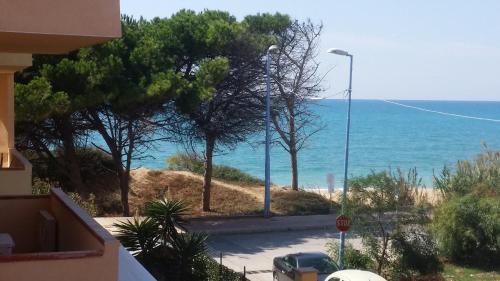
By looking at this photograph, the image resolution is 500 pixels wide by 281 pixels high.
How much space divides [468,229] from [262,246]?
252 inches

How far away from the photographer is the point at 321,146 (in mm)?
108500

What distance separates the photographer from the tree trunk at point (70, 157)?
27.5 meters

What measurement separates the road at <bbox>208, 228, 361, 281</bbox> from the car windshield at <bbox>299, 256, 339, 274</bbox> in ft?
6.43

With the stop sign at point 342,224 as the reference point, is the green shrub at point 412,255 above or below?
below

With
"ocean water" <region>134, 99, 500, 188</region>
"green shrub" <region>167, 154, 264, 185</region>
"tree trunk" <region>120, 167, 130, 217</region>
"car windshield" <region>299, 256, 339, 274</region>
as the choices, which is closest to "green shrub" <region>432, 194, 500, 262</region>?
"car windshield" <region>299, 256, 339, 274</region>

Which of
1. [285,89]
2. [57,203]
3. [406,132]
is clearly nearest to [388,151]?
[406,132]

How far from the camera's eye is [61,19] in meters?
5.64

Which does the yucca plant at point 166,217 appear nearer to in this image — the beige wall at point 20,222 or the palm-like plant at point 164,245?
the palm-like plant at point 164,245

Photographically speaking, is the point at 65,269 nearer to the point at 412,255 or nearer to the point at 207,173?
the point at 412,255

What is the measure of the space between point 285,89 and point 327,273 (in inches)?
633

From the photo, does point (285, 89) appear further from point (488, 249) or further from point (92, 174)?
point (488, 249)

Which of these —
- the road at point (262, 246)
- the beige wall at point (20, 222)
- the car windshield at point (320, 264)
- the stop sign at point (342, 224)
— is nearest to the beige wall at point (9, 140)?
the beige wall at point (20, 222)

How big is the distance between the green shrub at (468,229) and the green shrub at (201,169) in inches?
677

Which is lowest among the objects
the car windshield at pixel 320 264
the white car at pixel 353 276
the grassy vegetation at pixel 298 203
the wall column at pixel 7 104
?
the grassy vegetation at pixel 298 203
